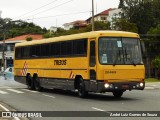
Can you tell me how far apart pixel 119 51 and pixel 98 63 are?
1148 mm

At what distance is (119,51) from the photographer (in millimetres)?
21281

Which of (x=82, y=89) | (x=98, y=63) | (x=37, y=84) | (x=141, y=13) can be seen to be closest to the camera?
(x=98, y=63)

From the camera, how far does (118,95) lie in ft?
76.9

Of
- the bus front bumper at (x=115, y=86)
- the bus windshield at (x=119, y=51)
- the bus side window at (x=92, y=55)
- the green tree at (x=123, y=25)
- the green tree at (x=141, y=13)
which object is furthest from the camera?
the green tree at (x=141, y=13)

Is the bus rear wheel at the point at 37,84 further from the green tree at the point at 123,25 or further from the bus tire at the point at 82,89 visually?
the green tree at the point at 123,25

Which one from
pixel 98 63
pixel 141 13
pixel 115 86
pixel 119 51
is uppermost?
pixel 141 13

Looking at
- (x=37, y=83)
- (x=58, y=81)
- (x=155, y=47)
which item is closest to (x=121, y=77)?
(x=58, y=81)

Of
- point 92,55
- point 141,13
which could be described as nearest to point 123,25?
point 141,13

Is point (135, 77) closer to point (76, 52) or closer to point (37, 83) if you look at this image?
point (76, 52)

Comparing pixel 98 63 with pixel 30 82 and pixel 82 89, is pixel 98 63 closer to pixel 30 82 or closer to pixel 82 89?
pixel 82 89

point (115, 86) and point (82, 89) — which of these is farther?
point (82, 89)

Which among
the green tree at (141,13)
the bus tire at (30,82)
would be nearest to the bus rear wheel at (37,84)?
the bus tire at (30,82)

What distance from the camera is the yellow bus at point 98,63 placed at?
20.9 m

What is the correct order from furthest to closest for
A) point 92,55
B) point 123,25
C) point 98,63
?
point 123,25, point 92,55, point 98,63
